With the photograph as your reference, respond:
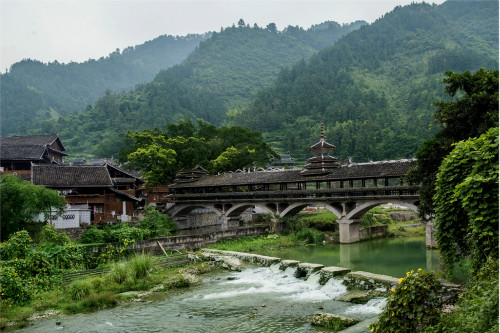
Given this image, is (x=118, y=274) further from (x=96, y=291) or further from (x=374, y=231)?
(x=374, y=231)

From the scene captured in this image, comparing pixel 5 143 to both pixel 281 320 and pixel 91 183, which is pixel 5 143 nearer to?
pixel 91 183

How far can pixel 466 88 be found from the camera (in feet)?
66.4

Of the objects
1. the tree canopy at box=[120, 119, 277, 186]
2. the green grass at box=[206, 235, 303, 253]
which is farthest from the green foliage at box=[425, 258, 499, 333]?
the tree canopy at box=[120, 119, 277, 186]

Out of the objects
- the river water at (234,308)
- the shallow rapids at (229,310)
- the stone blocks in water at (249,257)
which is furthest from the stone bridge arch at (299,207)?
the shallow rapids at (229,310)

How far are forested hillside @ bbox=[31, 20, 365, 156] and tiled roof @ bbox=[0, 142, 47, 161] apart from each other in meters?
39.1

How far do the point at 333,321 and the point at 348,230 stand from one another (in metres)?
19.2

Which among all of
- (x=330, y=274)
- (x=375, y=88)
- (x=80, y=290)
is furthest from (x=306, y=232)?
(x=375, y=88)

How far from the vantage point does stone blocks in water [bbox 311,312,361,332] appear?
442 inches

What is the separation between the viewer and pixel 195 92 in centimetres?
11919

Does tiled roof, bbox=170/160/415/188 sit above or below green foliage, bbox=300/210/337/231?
above

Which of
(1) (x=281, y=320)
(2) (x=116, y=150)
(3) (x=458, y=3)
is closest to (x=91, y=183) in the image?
→ (1) (x=281, y=320)

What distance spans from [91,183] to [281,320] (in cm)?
2557

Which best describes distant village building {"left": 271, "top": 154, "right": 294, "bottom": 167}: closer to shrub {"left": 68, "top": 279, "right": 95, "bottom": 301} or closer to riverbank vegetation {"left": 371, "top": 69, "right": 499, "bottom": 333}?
shrub {"left": 68, "top": 279, "right": 95, "bottom": 301}

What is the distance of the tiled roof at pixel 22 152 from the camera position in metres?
44.4
